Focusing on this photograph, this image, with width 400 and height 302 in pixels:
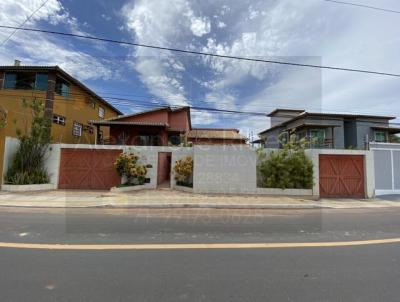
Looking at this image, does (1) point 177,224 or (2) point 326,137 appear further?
(2) point 326,137

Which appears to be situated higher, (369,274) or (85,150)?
(85,150)

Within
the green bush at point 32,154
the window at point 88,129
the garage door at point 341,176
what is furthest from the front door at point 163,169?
the window at point 88,129

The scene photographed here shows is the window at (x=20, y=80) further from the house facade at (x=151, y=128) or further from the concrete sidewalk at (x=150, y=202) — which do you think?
the concrete sidewalk at (x=150, y=202)

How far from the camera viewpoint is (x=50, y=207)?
9375mm

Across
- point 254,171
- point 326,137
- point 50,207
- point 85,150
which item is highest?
point 326,137

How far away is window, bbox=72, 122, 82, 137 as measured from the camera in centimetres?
2458

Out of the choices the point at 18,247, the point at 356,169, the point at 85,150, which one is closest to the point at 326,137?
the point at 356,169

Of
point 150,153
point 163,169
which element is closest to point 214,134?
point 163,169

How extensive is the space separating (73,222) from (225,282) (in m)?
5.05

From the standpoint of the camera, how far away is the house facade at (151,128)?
2064 cm

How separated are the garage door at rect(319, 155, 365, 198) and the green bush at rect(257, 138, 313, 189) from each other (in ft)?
3.52

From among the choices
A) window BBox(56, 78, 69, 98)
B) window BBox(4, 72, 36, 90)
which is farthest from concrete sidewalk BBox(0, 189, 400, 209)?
window BBox(4, 72, 36, 90)

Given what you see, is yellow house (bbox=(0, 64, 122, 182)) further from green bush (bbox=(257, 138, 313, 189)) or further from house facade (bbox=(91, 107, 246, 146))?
green bush (bbox=(257, 138, 313, 189))

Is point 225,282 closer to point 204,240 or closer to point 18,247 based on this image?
point 204,240
